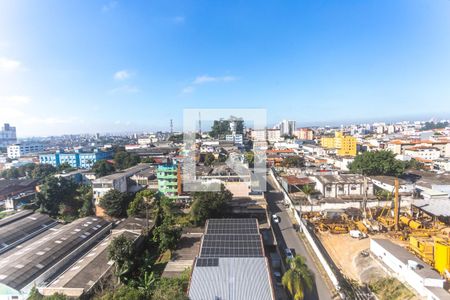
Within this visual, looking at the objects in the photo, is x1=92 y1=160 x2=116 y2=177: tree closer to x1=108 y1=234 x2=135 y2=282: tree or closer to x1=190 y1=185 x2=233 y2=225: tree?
x1=190 y1=185 x2=233 y2=225: tree

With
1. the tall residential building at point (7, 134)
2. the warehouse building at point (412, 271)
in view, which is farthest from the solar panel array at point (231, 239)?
the tall residential building at point (7, 134)

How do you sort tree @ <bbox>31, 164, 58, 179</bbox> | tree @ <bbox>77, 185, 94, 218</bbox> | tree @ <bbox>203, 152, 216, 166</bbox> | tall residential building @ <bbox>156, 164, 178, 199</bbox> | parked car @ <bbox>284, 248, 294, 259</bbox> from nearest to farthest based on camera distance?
parked car @ <bbox>284, 248, 294, 259</bbox> → tree @ <bbox>77, 185, 94, 218</bbox> → tall residential building @ <bbox>156, 164, 178, 199</bbox> → tree @ <bbox>31, 164, 58, 179</bbox> → tree @ <bbox>203, 152, 216, 166</bbox>

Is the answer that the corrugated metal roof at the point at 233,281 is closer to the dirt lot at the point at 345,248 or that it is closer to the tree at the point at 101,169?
the dirt lot at the point at 345,248

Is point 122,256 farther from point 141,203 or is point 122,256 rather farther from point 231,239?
point 141,203

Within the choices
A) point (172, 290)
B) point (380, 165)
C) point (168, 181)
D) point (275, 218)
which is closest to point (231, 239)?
point (172, 290)

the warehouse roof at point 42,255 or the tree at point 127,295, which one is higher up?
the tree at point 127,295

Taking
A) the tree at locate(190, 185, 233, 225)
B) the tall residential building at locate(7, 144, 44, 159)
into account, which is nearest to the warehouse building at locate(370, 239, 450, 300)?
the tree at locate(190, 185, 233, 225)

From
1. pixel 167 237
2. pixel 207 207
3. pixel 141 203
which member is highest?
pixel 207 207

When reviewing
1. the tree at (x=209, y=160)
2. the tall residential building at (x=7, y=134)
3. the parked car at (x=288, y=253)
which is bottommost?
the parked car at (x=288, y=253)
